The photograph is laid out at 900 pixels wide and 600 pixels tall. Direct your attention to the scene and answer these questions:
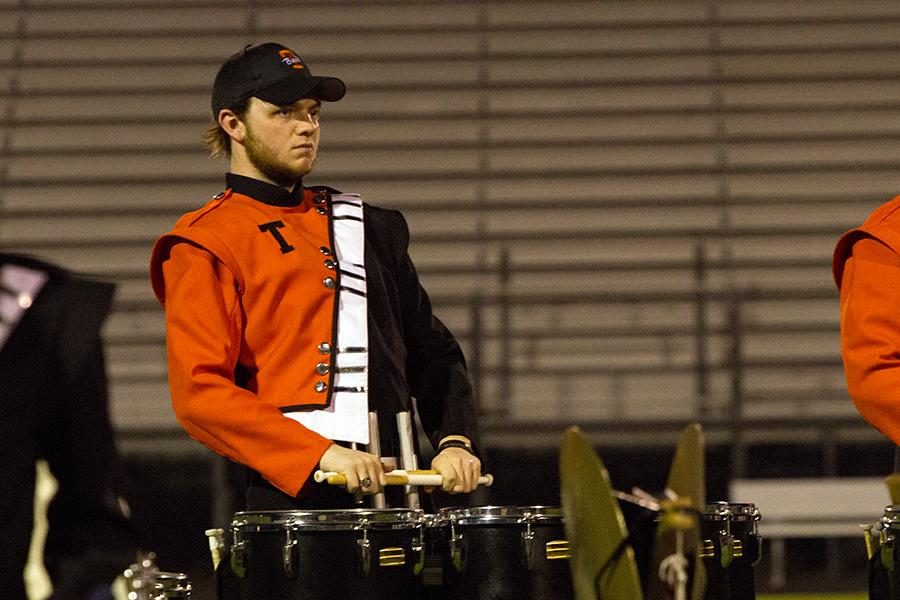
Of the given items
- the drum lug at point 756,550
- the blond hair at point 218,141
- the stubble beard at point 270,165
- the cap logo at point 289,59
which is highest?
the cap logo at point 289,59

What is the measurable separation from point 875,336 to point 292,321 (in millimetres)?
884

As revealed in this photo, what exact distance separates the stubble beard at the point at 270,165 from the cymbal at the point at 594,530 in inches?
45.2

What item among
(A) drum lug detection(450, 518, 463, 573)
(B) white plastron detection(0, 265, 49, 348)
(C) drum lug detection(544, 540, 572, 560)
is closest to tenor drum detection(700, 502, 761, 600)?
(C) drum lug detection(544, 540, 572, 560)

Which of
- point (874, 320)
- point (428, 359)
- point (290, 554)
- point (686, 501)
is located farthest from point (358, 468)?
point (686, 501)

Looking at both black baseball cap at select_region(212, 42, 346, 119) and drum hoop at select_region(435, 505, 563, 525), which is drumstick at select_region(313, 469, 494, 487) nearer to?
drum hoop at select_region(435, 505, 563, 525)

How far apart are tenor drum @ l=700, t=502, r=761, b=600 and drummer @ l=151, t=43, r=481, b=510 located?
14.6 inches

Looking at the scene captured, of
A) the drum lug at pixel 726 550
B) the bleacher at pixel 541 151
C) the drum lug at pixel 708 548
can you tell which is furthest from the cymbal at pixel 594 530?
the bleacher at pixel 541 151

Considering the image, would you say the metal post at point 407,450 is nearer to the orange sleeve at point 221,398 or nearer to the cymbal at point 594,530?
the orange sleeve at point 221,398

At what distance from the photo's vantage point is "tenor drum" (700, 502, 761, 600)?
239 centimetres

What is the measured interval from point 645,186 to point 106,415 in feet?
19.8

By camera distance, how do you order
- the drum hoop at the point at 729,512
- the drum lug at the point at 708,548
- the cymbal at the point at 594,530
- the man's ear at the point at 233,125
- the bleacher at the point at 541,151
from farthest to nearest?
the bleacher at the point at 541,151 → the man's ear at the point at 233,125 → the drum hoop at the point at 729,512 → the drum lug at the point at 708,548 → the cymbal at the point at 594,530

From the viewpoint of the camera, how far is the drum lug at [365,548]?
2.24 meters

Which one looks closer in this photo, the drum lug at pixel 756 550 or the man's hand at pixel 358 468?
the man's hand at pixel 358 468

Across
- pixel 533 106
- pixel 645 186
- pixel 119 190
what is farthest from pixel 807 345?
pixel 119 190
